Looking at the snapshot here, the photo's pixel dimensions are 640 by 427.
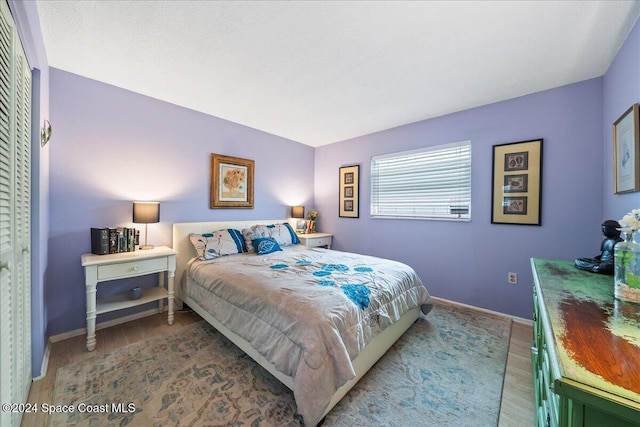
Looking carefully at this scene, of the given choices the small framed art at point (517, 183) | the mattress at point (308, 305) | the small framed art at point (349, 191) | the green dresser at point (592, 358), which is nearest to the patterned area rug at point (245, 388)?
the mattress at point (308, 305)

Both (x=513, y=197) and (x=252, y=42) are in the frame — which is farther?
(x=513, y=197)

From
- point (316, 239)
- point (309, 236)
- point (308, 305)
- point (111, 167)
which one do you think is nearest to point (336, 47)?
point (308, 305)

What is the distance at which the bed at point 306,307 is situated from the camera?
1367mm

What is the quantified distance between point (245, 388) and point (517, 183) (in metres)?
3.18

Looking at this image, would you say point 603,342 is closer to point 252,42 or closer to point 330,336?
point 330,336

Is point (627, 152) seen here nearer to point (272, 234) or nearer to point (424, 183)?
point (424, 183)

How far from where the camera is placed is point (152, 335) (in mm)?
2283

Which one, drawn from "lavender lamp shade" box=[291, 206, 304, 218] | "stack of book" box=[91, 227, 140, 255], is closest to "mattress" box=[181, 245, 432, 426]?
"stack of book" box=[91, 227, 140, 255]

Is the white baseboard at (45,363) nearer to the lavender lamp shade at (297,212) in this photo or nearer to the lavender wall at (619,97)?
the lavender lamp shade at (297,212)

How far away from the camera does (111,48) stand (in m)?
1.91

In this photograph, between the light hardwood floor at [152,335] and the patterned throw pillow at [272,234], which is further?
the patterned throw pillow at [272,234]

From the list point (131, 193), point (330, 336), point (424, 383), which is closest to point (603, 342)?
point (330, 336)

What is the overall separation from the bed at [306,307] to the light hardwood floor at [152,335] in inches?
15.0

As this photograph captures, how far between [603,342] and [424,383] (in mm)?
1285
